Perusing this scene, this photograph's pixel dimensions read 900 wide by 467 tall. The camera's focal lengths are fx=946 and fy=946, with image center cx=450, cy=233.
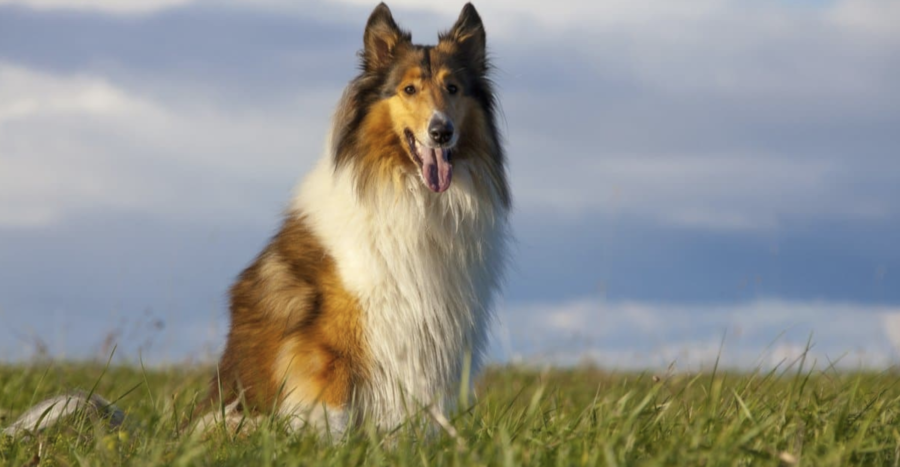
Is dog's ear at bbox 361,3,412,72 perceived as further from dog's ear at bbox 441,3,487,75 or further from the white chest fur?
the white chest fur

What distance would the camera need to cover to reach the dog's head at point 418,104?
5.77 metres

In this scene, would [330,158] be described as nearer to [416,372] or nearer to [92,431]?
[416,372]

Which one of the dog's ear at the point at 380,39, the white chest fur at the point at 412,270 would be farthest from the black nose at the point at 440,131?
the dog's ear at the point at 380,39

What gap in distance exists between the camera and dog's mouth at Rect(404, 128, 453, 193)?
5789 mm

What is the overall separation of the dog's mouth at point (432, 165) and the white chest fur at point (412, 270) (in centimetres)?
12

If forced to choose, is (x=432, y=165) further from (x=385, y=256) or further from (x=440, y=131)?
(x=385, y=256)

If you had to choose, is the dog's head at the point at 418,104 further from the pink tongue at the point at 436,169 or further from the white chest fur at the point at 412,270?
the white chest fur at the point at 412,270

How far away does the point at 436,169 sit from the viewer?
5816mm

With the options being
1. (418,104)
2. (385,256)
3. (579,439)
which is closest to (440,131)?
(418,104)

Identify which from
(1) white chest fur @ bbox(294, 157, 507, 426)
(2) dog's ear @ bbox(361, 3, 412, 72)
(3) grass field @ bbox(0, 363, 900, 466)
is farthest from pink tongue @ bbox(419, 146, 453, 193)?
(3) grass field @ bbox(0, 363, 900, 466)

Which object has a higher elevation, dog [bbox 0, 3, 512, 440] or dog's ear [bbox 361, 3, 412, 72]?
dog's ear [bbox 361, 3, 412, 72]

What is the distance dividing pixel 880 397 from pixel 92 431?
4393mm

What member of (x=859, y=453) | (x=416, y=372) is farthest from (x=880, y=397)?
(x=416, y=372)

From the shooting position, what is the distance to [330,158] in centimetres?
617
